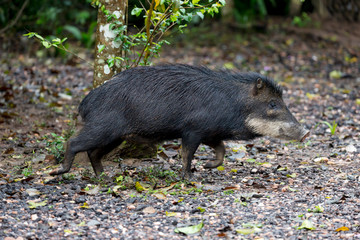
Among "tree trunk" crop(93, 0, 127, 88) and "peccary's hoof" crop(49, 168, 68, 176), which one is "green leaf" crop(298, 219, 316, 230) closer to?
"peccary's hoof" crop(49, 168, 68, 176)

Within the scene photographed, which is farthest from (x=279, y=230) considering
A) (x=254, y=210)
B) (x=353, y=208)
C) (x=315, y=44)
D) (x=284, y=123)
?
(x=315, y=44)

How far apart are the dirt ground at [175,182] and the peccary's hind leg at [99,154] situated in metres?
0.12

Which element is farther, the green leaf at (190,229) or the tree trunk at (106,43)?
the tree trunk at (106,43)

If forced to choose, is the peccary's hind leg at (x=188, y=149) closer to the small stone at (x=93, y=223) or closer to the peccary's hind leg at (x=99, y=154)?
the peccary's hind leg at (x=99, y=154)

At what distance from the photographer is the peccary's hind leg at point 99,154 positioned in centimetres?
500

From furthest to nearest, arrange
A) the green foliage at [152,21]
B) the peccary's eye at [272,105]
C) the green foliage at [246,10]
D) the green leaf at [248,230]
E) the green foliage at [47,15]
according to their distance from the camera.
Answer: the green foliage at [246,10], the green foliage at [47,15], the peccary's eye at [272,105], the green foliage at [152,21], the green leaf at [248,230]

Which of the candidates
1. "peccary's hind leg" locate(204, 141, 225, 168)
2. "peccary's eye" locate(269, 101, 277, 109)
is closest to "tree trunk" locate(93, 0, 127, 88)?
"peccary's hind leg" locate(204, 141, 225, 168)

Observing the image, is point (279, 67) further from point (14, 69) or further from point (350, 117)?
point (14, 69)

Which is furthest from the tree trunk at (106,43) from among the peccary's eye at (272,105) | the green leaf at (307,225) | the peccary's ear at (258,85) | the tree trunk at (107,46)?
the green leaf at (307,225)

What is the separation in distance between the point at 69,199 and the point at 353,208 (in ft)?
7.50

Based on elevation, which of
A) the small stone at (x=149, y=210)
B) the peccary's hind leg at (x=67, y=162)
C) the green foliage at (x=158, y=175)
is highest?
the peccary's hind leg at (x=67, y=162)

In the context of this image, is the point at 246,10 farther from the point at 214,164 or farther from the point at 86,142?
the point at 86,142

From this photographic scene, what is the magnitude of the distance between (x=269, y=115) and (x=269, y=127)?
0.38ft

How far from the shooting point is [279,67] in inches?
407
